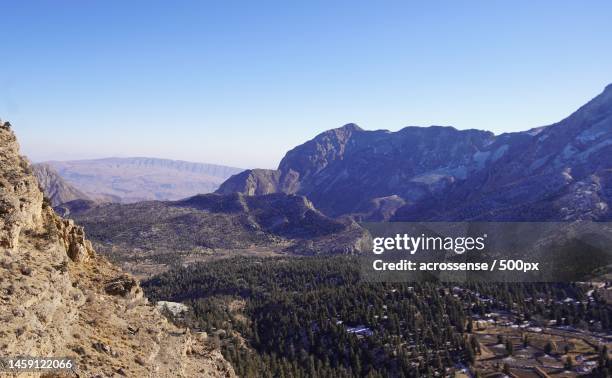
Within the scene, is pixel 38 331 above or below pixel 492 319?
→ above

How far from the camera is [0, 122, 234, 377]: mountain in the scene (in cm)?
2475

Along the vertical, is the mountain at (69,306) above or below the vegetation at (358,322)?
above

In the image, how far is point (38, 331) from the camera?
78.2 feet

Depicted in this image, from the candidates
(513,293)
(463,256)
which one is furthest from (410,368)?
(463,256)

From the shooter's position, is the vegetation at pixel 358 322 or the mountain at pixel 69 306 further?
the vegetation at pixel 358 322

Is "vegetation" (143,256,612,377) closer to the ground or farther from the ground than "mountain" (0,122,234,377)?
closer to the ground

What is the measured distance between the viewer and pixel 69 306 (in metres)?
29.9

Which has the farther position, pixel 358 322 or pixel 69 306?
pixel 358 322

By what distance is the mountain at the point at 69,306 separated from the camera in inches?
974

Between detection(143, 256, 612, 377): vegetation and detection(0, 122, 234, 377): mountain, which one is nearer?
detection(0, 122, 234, 377): mountain

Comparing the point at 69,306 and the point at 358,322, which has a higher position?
the point at 69,306

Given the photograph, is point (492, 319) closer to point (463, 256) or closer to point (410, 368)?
point (410, 368)

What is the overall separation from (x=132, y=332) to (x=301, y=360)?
210 ft

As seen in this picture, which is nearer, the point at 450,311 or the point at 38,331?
the point at 38,331
